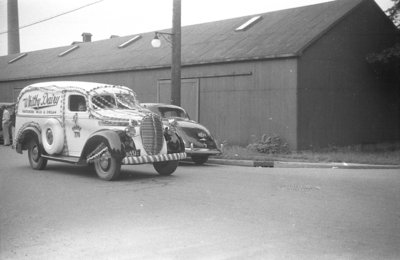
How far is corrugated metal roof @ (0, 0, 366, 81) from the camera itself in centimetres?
1894

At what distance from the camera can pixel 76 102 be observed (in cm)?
1208

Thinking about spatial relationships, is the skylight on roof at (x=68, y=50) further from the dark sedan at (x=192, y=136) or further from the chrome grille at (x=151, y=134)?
the chrome grille at (x=151, y=134)

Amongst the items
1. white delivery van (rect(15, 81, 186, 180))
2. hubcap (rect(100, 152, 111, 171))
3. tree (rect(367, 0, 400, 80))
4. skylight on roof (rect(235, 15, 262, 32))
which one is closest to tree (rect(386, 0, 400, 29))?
tree (rect(367, 0, 400, 80))

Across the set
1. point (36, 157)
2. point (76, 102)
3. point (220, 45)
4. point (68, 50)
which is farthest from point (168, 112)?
point (68, 50)

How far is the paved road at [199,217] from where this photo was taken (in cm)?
554

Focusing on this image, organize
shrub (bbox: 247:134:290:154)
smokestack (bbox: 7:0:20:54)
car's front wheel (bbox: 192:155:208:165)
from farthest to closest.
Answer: smokestack (bbox: 7:0:20:54), shrub (bbox: 247:134:290:154), car's front wheel (bbox: 192:155:208:165)

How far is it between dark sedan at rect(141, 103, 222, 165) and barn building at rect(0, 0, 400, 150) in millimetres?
4258

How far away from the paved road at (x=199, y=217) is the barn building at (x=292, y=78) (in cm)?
682

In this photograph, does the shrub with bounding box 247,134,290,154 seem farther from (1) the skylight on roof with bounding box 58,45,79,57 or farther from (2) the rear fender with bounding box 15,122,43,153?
(1) the skylight on roof with bounding box 58,45,79,57

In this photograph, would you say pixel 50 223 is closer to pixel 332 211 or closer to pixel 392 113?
pixel 332 211

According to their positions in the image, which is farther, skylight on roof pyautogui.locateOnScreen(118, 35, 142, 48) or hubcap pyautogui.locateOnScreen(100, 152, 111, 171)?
skylight on roof pyautogui.locateOnScreen(118, 35, 142, 48)

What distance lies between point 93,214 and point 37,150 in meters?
5.88

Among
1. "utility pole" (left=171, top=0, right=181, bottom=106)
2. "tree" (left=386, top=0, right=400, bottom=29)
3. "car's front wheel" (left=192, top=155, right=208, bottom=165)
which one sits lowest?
"car's front wheel" (left=192, top=155, right=208, bottom=165)

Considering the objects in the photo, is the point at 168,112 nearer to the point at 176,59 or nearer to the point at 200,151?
the point at 200,151
